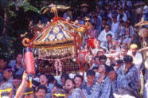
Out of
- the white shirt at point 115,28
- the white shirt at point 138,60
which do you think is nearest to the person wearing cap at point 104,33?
the white shirt at point 115,28

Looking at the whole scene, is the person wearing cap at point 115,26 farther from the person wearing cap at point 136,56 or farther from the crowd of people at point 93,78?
the person wearing cap at point 136,56

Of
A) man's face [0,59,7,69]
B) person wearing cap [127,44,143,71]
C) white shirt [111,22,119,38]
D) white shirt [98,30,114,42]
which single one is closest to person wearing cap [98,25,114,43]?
white shirt [98,30,114,42]

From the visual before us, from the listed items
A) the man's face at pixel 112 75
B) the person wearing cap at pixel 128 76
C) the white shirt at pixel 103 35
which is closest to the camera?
the person wearing cap at pixel 128 76

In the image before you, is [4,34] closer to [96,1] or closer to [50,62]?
[50,62]

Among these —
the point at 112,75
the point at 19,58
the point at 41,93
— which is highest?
the point at 19,58

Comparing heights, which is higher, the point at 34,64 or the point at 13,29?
the point at 13,29

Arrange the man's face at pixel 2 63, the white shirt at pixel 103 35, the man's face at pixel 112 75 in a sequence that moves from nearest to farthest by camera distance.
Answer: the man's face at pixel 112 75 → the man's face at pixel 2 63 → the white shirt at pixel 103 35

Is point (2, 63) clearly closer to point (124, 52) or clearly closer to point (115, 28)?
point (124, 52)

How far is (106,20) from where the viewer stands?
9727 millimetres

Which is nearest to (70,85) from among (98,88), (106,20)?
(98,88)

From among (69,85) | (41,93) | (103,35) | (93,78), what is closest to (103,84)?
(93,78)

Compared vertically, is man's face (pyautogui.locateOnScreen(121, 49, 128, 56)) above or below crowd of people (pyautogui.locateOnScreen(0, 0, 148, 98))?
above

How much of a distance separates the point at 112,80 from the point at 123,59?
1.59 feet

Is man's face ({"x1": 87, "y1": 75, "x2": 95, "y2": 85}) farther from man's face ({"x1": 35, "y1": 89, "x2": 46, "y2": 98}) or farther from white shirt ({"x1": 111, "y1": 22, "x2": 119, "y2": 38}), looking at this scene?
white shirt ({"x1": 111, "y1": 22, "x2": 119, "y2": 38})
